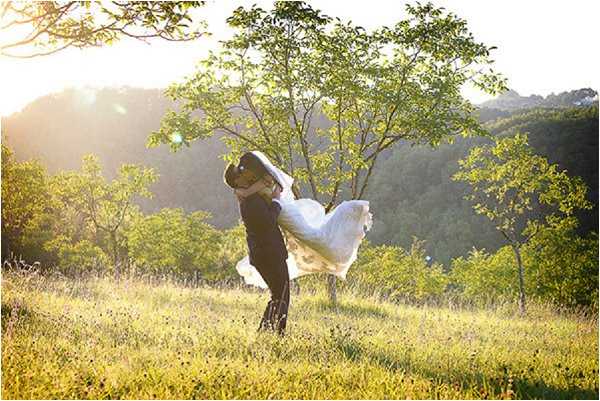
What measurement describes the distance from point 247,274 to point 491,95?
5.98m

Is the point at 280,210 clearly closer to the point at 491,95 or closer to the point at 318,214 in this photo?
the point at 318,214

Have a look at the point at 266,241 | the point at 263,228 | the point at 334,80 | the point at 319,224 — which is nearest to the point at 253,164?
the point at 263,228

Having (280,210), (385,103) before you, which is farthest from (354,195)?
(280,210)

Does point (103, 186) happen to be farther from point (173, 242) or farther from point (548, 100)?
point (548, 100)

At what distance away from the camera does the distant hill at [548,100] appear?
70.2 meters

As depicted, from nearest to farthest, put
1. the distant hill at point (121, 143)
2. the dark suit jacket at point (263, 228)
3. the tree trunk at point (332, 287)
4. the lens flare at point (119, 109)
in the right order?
the dark suit jacket at point (263, 228), the tree trunk at point (332, 287), the distant hill at point (121, 143), the lens flare at point (119, 109)

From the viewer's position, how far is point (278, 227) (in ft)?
21.7

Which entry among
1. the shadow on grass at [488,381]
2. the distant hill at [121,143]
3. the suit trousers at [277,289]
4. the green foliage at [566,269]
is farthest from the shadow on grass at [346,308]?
the distant hill at [121,143]

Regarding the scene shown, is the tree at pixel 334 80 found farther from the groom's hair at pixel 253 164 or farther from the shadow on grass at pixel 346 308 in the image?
the groom's hair at pixel 253 164

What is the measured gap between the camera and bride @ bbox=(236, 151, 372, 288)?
6629mm

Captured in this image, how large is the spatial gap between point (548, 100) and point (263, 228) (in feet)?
288

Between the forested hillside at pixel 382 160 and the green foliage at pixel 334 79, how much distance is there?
4622cm

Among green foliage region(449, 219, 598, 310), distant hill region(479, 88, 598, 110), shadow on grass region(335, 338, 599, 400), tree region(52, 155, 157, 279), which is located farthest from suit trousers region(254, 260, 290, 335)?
distant hill region(479, 88, 598, 110)

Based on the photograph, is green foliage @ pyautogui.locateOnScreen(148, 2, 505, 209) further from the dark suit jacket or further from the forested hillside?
the forested hillside
